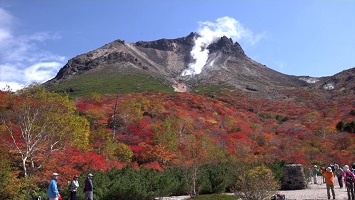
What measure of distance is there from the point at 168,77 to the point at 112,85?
35620mm

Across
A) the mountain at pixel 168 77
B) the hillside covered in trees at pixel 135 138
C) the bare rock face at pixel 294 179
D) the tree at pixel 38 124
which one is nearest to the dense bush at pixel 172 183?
the hillside covered in trees at pixel 135 138

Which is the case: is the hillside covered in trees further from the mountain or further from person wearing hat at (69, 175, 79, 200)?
the mountain

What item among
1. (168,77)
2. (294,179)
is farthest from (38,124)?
(168,77)

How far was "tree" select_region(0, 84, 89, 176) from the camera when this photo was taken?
22.1 m

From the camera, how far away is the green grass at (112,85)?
106 m

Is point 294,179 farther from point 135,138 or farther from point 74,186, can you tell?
point 135,138

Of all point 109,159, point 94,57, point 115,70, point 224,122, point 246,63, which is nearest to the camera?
point 109,159

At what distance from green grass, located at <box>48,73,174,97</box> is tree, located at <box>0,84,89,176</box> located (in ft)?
252

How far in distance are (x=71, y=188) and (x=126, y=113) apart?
3302 centimetres

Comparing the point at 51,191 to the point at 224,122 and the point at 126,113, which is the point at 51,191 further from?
the point at 224,122

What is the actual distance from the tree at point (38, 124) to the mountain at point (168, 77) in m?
78.3

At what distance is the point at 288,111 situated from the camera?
87.9 meters

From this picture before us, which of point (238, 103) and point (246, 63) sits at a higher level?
point (246, 63)

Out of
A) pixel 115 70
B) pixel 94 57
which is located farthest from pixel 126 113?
pixel 94 57
